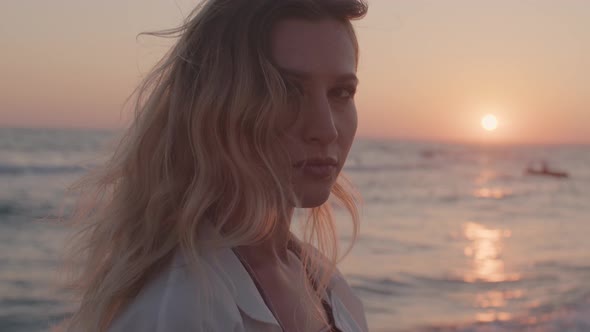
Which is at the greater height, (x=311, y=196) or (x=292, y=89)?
(x=292, y=89)

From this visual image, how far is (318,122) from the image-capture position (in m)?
2.06

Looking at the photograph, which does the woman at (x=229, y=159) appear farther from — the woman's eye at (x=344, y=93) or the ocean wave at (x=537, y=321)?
the ocean wave at (x=537, y=321)

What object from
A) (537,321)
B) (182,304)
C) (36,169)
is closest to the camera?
(182,304)

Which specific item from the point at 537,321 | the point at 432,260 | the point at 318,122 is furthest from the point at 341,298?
the point at 432,260

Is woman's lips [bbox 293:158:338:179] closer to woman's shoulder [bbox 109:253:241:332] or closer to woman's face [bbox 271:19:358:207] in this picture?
woman's face [bbox 271:19:358:207]

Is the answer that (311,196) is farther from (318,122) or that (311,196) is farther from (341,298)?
(341,298)

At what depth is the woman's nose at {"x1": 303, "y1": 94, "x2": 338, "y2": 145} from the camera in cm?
205

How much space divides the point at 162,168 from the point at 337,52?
0.58 m

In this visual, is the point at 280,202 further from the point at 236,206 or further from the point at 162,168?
the point at 162,168

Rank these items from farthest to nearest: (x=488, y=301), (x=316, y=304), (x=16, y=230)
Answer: (x=16, y=230), (x=488, y=301), (x=316, y=304)

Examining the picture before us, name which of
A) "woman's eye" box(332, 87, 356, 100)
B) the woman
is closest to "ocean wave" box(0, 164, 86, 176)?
the woman

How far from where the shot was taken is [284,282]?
2287 mm

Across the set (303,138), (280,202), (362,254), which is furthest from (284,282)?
(362,254)

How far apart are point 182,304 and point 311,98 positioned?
27.1 inches
